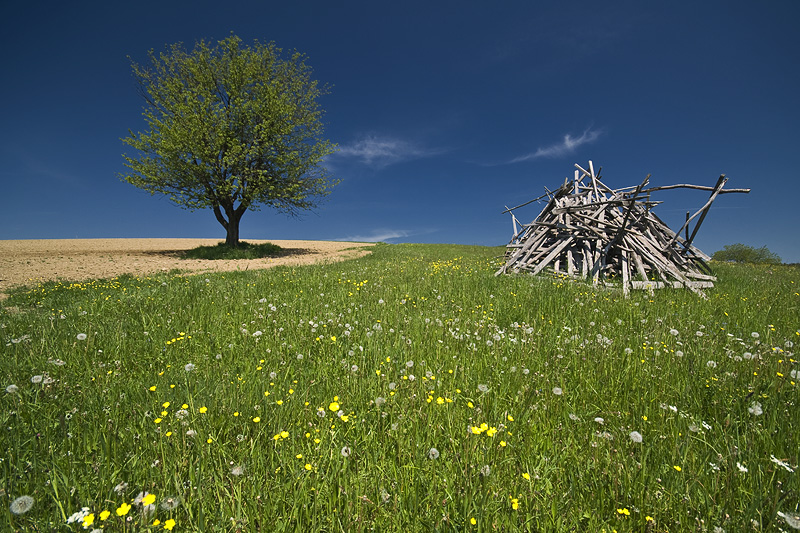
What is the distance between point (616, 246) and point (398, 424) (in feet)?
33.4

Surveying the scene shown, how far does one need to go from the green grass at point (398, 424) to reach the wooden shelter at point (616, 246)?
383cm

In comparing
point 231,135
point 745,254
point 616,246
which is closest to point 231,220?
point 231,135

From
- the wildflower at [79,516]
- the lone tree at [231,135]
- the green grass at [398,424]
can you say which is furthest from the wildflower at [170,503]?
the lone tree at [231,135]

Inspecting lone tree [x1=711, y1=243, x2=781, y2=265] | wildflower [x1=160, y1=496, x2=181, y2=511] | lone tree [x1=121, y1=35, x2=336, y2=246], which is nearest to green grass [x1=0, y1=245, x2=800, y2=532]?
wildflower [x1=160, y1=496, x2=181, y2=511]

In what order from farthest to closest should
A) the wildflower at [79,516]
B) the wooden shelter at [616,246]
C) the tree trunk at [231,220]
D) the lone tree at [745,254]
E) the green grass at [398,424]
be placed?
the lone tree at [745,254], the tree trunk at [231,220], the wooden shelter at [616,246], the green grass at [398,424], the wildflower at [79,516]

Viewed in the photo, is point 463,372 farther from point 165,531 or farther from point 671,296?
point 671,296

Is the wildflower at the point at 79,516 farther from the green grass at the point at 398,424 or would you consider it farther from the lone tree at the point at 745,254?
the lone tree at the point at 745,254

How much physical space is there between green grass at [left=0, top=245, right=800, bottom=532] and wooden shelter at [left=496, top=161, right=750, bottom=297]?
3829 millimetres

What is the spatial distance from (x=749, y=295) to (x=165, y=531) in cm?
1150

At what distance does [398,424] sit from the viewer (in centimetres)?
247

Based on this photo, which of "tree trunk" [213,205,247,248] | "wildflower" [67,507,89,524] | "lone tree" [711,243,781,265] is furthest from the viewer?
"lone tree" [711,243,781,265]

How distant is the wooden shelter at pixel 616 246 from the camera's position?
8.70 m

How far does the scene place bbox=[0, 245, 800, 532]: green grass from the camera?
72.7 inches

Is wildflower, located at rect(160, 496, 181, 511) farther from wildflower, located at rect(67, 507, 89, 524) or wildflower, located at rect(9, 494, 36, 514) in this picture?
wildflower, located at rect(9, 494, 36, 514)
